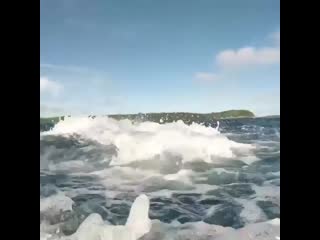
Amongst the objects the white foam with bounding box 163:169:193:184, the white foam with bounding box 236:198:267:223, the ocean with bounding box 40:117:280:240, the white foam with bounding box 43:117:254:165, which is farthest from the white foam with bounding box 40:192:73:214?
the white foam with bounding box 236:198:267:223

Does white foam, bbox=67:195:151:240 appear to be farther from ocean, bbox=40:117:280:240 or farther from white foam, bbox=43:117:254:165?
white foam, bbox=43:117:254:165

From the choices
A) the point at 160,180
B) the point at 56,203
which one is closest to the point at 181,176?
the point at 160,180

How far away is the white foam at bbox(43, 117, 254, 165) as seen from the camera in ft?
4.40

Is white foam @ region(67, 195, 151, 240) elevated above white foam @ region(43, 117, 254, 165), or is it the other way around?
white foam @ region(43, 117, 254, 165)

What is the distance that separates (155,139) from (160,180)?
0.54ft

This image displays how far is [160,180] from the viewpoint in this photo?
4.35 feet

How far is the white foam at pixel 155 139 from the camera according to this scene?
1.34m

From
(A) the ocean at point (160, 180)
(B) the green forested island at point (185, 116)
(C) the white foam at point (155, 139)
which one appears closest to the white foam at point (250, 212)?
(A) the ocean at point (160, 180)

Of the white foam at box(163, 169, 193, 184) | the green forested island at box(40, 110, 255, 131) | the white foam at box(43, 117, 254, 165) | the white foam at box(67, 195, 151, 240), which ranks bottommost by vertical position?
the white foam at box(67, 195, 151, 240)

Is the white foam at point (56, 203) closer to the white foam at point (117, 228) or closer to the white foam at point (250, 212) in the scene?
the white foam at point (117, 228)

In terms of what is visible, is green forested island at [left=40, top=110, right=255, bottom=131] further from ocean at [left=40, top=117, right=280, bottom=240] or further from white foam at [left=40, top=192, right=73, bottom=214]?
white foam at [left=40, top=192, right=73, bottom=214]
